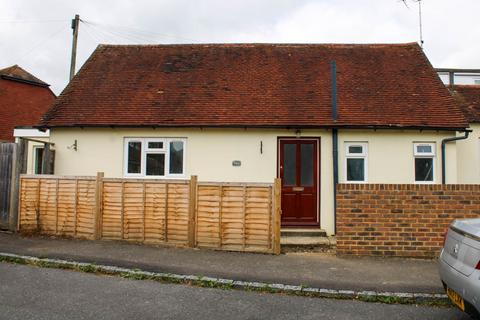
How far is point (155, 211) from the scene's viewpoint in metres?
8.38

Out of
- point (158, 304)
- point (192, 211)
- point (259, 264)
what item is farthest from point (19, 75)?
point (158, 304)

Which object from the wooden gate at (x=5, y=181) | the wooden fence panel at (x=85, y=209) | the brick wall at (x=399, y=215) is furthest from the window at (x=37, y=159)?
the brick wall at (x=399, y=215)

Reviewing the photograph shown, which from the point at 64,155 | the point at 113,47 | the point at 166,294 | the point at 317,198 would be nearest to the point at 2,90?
the point at 113,47

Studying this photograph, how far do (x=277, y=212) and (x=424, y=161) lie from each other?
471 cm

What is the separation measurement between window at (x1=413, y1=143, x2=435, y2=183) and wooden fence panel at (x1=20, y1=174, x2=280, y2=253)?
4.49 m

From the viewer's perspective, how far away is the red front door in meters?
9.95

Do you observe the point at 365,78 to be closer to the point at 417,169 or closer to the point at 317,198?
the point at 417,169

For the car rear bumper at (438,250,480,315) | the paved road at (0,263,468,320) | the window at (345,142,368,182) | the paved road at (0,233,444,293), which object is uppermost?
the window at (345,142,368,182)

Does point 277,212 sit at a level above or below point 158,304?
above

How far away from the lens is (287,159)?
10195 mm

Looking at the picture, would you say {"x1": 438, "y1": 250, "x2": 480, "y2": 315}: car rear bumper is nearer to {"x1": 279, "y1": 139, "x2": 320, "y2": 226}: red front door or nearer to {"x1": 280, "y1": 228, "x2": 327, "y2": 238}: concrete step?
{"x1": 280, "y1": 228, "x2": 327, "y2": 238}: concrete step

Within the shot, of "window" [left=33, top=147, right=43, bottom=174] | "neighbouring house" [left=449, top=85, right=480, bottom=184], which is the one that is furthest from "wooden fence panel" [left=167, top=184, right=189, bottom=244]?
"neighbouring house" [left=449, top=85, right=480, bottom=184]

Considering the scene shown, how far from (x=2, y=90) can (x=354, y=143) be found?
1849cm

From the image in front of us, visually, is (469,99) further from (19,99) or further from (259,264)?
(19,99)
